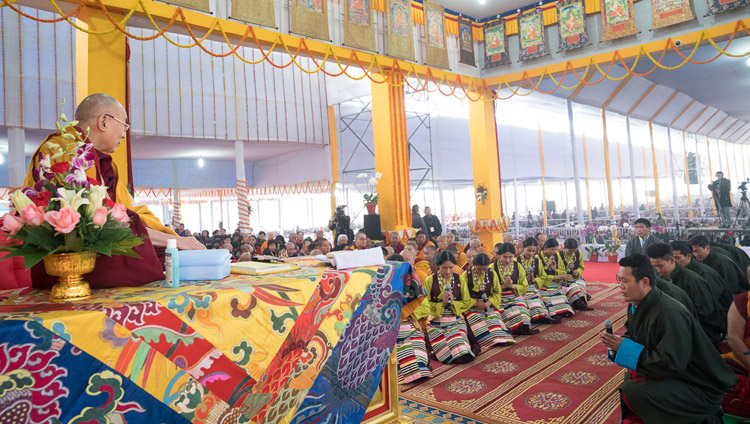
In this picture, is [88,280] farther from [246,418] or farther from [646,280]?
[646,280]

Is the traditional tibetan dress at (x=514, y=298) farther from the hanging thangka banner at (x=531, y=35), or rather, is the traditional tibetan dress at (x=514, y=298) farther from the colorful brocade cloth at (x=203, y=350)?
the hanging thangka banner at (x=531, y=35)

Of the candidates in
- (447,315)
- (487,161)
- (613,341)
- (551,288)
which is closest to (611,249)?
(487,161)

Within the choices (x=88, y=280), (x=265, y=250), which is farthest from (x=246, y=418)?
(x=265, y=250)

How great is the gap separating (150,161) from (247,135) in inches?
215

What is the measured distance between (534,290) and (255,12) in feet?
17.9

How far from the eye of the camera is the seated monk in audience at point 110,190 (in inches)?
68.7

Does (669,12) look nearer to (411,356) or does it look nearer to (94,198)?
(411,356)

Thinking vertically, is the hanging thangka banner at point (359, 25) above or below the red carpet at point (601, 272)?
above

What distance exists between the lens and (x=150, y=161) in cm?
1614

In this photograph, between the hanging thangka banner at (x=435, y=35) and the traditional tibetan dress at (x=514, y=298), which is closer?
the traditional tibetan dress at (x=514, y=298)

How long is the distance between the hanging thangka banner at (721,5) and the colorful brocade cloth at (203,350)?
8.78 meters

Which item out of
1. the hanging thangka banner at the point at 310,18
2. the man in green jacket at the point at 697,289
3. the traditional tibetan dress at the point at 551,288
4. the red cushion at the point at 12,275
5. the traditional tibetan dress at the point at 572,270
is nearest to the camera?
the red cushion at the point at 12,275

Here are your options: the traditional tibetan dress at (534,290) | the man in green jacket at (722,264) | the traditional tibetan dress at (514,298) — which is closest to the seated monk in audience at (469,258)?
the traditional tibetan dress at (514,298)

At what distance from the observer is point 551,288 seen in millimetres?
6336
